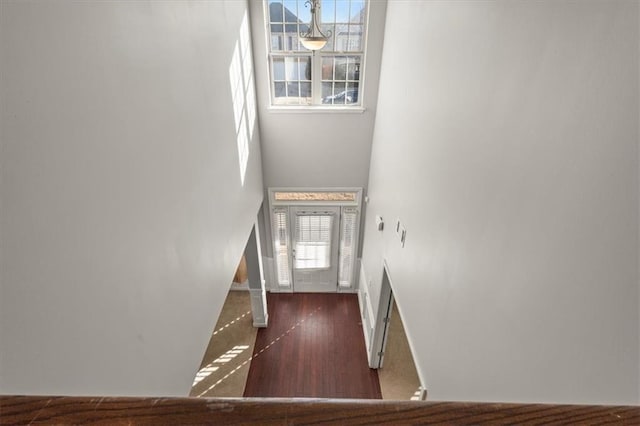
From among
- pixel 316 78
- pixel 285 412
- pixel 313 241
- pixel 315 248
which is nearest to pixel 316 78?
pixel 316 78

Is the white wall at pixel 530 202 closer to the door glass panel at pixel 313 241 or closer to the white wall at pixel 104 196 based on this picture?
the white wall at pixel 104 196

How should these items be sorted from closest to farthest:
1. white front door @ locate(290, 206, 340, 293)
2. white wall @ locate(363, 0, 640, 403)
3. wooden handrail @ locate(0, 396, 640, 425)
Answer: wooden handrail @ locate(0, 396, 640, 425) → white wall @ locate(363, 0, 640, 403) → white front door @ locate(290, 206, 340, 293)

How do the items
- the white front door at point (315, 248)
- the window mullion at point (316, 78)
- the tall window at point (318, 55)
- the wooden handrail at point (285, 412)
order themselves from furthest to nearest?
the white front door at point (315, 248) → the window mullion at point (316, 78) → the tall window at point (318, 55) → the wooden handrail at point (285, 412)

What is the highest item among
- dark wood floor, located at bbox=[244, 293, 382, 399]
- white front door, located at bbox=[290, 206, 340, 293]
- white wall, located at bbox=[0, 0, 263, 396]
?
white wall, located at bbox=[0, 0, 263, 396]

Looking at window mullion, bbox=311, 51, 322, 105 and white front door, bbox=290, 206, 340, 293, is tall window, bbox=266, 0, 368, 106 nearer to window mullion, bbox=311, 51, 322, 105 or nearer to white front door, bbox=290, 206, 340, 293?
window mullion, bbox=311, 51, 322, 105

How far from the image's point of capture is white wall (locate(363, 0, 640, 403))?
97cm

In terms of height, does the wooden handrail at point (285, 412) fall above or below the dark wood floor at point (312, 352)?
above

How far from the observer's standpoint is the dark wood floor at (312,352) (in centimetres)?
453

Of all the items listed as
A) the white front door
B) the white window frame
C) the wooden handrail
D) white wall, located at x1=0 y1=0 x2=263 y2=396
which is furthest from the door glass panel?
the wooden handrail

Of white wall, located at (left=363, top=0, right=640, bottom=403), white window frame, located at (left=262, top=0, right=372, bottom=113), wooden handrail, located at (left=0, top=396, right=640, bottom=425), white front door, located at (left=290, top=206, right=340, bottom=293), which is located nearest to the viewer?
wooden handrail, located at (left=0, top=396, right=640, bottom=425)

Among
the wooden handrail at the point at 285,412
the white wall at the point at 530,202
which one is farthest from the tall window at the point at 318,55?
the wooden handrail at the point at 285,412

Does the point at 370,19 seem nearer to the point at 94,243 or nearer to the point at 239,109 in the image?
the point at 239,109

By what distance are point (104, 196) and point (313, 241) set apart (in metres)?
4.57

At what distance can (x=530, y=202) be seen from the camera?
1.33 meters
